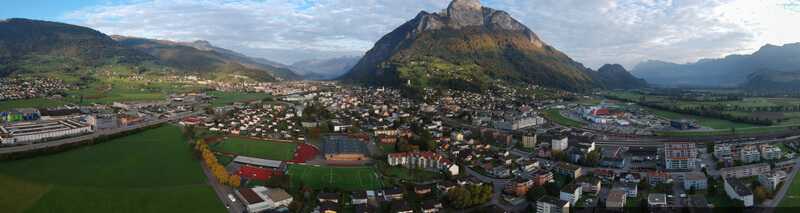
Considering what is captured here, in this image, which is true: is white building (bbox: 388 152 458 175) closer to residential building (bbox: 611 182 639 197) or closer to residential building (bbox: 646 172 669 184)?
residential building (bbox: 611 182 639 197)

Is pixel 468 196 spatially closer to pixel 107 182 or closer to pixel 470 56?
pixel 107 182

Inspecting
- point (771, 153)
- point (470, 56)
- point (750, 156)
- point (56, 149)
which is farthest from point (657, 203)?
point (470, 56)

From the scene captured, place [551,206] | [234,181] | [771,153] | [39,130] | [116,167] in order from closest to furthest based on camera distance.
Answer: [551,206] < [234,181] < [116,167] < [771,153] < [39,130]

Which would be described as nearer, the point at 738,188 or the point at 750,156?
the point at 738,188

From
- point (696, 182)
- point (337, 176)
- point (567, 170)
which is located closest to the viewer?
point (696, 182)

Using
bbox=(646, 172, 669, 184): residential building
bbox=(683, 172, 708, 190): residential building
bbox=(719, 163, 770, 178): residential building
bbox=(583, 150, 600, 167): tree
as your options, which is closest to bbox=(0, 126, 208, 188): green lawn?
bbox=(583, 150, 600, 167): tree
